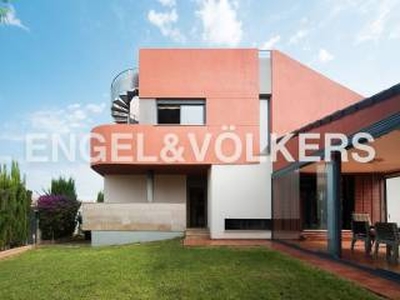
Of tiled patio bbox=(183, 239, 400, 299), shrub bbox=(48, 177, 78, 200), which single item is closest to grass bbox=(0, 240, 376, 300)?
tiled patio bbox=(183, 239, 400, 299)

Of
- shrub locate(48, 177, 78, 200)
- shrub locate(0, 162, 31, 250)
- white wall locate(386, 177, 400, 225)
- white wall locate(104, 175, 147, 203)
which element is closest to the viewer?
shrub locate(0, 162, 31, 250)

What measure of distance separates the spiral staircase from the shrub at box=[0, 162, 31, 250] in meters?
5.43

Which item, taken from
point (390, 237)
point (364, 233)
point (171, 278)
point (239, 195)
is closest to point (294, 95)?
point (239, 195)

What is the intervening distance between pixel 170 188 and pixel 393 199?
8774 mm

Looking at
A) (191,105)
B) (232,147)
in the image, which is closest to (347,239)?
(232,147)

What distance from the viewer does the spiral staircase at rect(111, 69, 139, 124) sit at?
1766 centimetres

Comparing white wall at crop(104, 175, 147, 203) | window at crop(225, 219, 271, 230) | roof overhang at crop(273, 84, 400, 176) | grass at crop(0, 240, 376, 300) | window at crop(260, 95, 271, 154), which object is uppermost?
window at crop(260, 95, 271, 154)

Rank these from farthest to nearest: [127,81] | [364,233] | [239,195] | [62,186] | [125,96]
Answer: [62,186]
[125,96]
[127,81]
[239,195]
[364,233]

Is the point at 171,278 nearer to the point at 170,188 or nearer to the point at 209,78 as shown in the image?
the point at 209,78

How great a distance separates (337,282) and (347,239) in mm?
8628

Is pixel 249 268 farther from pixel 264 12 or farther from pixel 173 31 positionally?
pixel 173 31

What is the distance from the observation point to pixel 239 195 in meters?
15.9

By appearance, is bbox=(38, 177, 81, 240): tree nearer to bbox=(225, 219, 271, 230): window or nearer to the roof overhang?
bbox=(225, 219, 271, 230): window

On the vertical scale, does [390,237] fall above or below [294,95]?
below
